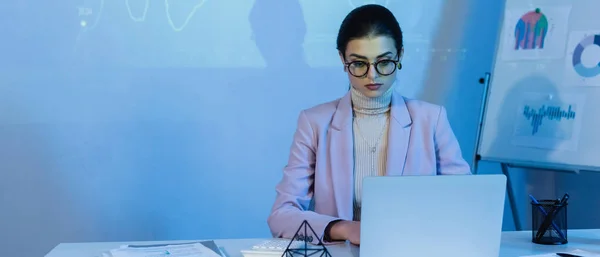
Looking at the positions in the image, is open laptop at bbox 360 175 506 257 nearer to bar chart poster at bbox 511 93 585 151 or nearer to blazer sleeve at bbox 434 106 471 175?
blazer sleeve at bbox 434 106 471 175

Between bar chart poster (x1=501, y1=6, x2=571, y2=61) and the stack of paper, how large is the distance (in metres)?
1.93

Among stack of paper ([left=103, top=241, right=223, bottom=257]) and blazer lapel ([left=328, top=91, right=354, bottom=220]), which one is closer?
stack of paper ([left=103, top=241, right=223, bottom=257])

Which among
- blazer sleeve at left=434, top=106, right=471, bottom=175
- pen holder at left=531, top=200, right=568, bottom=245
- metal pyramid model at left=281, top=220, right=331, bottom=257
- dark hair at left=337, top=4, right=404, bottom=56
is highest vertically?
dark hair at left=337, top=4, right=404, bottom=56

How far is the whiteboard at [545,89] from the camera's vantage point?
310 centimetres

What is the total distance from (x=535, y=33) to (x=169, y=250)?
209 cm

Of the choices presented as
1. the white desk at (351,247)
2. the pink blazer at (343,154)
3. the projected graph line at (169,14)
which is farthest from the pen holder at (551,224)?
the projected graph line at (169,14)

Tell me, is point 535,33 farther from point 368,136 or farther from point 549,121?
point 368,136

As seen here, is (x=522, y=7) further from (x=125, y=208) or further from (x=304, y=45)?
(x=125, y=208)

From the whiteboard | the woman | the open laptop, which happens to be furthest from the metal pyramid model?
the whiteboard

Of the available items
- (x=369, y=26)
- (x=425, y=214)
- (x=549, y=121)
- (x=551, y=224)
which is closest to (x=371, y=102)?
(x=369, y=26)

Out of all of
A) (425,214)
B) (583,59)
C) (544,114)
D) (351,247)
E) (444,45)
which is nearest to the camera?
(425,214)

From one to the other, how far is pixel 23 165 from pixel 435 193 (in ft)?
7.08

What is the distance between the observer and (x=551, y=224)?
2055 millimetres

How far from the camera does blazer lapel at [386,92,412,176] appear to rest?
7.52 ft
